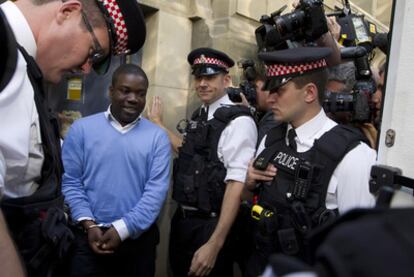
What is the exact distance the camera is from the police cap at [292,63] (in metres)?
2.07

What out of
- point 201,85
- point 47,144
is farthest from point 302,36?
point 47,144

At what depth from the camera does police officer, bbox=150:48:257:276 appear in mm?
2625

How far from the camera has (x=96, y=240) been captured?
2.48 metres

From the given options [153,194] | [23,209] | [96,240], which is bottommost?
[96,240]

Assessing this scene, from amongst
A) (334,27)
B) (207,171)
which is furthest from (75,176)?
(334,27)

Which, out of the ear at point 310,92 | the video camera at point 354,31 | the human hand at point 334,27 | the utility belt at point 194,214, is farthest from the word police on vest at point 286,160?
the video camera at point 354,31

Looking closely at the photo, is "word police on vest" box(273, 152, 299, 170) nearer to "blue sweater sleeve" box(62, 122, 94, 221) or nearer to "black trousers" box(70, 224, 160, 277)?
"black trousers" box(70, 224, 160, 277)

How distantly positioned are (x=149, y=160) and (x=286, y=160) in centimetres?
109

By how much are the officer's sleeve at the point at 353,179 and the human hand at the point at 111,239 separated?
1348 millimetres

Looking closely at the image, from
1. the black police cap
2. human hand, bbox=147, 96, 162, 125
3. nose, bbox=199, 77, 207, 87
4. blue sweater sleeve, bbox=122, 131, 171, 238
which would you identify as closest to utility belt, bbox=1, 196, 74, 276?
the black police cap

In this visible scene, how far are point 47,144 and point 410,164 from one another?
1160 mm

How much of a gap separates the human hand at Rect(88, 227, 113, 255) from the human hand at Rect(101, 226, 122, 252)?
0.08 feet

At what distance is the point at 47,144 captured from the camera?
134cm

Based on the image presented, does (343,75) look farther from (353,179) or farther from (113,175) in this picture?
(113,175)
